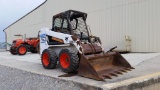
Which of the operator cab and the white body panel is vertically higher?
the operator cab

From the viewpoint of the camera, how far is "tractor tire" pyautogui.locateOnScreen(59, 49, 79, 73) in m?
6.97

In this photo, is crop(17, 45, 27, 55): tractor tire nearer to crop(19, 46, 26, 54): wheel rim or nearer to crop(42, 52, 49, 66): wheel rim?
crop(19, 46, 26, 54): wheel rim

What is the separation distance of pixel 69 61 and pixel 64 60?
1.17 feet

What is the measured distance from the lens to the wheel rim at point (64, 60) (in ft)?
23.9

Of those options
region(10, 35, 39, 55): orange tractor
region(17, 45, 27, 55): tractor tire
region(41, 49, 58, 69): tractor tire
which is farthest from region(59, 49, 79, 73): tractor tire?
region(17, 45, 27, 55): tractor tire

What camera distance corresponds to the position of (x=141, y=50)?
535 inches

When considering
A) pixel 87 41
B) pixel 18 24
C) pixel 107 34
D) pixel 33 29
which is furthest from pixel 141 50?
pixel 18 24

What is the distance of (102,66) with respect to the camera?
285 inches

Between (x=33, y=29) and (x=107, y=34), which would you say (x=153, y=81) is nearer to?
(x=107, y=34)

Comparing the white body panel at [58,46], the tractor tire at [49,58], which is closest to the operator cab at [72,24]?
the white body panel at [58,46]

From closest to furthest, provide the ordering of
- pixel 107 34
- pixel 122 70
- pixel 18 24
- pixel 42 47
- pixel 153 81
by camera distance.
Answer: pixel 153 81 < pixel 122 70 < pixel 42 47 < pixel 107 34 < pixel 18 24

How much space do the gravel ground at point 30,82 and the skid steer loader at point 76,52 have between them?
72 centimetres

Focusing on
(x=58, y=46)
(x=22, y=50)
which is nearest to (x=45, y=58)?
(x=58, y=46)

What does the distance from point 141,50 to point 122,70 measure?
22.0ft
